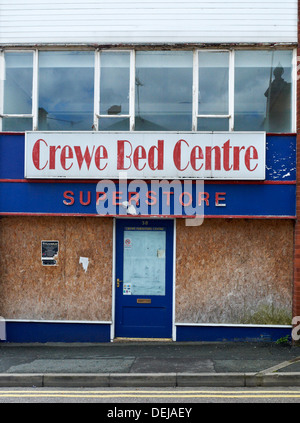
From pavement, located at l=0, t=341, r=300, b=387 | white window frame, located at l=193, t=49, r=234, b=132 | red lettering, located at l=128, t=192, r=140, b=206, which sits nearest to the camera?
pavement, located at l=0, t=341, r=300, b=387

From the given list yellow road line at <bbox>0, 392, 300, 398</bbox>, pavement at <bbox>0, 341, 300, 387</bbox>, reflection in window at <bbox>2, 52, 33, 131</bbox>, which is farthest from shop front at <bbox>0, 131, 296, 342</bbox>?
yellow road line at <bbox>0, 392, 300, 398</bbox>

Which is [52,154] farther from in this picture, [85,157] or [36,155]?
[85,157]

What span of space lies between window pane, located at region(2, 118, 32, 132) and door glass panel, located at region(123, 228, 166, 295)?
3.04 metres

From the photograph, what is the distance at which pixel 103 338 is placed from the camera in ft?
32.1

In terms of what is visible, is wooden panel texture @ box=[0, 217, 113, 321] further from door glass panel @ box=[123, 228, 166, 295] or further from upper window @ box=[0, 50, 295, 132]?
upper window @ box=[0, 50, 295, 132]

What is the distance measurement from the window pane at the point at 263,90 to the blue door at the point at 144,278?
2730 millimetres

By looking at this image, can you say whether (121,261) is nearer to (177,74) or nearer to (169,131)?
(169,131)

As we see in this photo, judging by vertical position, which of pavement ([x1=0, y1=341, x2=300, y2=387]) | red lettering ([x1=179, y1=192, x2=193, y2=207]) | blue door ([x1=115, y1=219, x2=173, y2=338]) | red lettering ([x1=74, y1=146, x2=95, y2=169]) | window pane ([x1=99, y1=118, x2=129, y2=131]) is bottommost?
pavement ([x1=0, y1=341, x2=300, y2=387])

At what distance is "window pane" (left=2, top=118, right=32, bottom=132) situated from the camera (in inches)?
393

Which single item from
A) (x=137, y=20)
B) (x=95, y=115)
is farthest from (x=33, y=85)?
(x=137, y=20)

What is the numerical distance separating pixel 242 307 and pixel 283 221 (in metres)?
1.93

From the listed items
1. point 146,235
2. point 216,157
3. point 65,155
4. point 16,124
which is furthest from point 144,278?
point 16,124

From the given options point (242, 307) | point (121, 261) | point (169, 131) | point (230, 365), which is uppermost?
point (169, 131)

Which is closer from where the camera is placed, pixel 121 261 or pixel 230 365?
pixel 230 365
